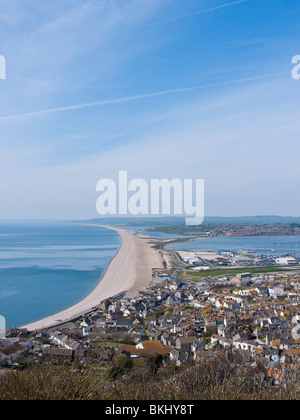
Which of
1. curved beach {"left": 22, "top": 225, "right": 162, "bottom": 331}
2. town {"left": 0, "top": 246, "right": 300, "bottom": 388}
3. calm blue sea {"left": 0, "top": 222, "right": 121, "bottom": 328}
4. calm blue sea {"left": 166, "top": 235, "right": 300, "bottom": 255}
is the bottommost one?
calm blue sea {"left": 166, "top": 235, "right": 300, "bottom": 255}

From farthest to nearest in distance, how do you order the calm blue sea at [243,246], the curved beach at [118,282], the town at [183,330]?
the calm blue sea at [243,246] < the curved beach at [118,282] < the town at [183,330]

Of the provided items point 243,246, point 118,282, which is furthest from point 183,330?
point 243,246

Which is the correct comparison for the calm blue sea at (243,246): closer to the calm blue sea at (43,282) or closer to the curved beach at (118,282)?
the curved beach at (118,282)

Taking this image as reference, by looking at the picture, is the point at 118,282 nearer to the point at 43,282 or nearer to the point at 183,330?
the point at 43,282

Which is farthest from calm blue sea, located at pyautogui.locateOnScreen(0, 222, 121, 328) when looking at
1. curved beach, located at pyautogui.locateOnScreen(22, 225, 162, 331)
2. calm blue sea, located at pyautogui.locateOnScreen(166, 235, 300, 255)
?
calm blue sea, located at pyautogui.locateOnScreen(166, 235, 300, 255)

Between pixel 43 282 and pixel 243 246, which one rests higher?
pixel 43 282

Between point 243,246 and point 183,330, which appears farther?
point 243,246

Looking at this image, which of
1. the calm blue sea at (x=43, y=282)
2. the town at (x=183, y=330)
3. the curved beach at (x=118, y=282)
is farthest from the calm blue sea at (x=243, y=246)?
the town at (x=183, y=330)

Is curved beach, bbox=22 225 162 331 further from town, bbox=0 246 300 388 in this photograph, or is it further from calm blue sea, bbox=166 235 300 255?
calm blue sea, bbox=166 235 300 255
